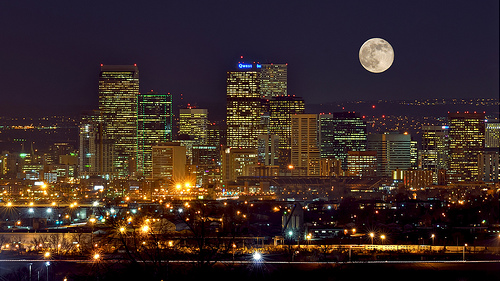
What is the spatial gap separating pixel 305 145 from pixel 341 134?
151 inches

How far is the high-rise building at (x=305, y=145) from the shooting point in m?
95.6

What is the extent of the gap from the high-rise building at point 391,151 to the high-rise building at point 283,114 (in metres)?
8.85

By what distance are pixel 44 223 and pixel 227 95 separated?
225ft

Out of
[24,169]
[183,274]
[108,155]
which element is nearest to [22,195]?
[24,169]

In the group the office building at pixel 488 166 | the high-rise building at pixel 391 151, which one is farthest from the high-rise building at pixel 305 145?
the office building at pixel 488 166

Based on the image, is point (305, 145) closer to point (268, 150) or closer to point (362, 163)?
point (268, 150)

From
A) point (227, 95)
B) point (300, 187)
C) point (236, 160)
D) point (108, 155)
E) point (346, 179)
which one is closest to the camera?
point (300, 187)

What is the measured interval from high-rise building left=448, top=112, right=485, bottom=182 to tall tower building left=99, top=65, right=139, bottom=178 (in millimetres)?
31929

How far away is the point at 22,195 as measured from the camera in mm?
59094

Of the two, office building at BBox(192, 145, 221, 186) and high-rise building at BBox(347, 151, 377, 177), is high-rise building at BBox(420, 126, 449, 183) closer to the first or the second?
high-rise building at BBox(347, 151, 377, 177)

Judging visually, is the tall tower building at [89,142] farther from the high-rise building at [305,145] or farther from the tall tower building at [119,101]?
the high-rise building at [305,145]

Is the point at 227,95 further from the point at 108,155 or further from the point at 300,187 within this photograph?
the point at 300,187

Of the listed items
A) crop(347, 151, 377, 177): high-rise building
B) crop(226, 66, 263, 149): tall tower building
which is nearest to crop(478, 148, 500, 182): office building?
crop(347, 151, 377, 177): high-rise building

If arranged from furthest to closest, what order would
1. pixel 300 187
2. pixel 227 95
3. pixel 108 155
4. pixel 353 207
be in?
pixel 227 95 → pixel 108 155 → pixel 300 187 → pixel 353 207
